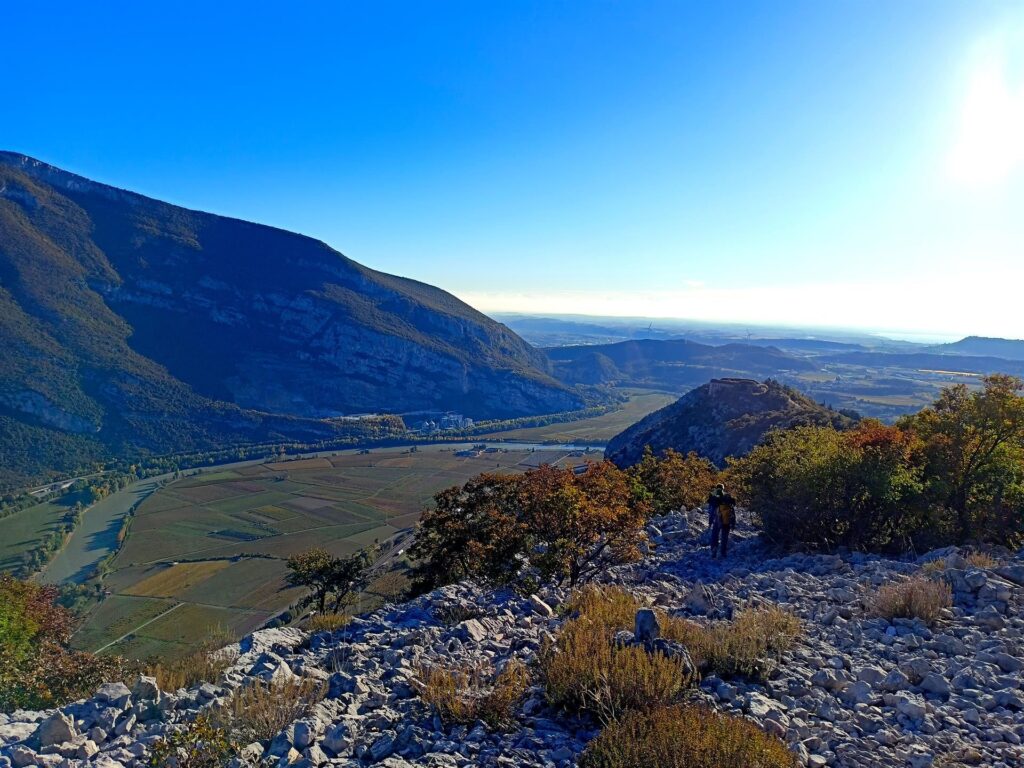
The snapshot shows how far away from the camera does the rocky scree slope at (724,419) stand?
174ft

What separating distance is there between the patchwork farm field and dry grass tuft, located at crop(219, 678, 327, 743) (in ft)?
96.8

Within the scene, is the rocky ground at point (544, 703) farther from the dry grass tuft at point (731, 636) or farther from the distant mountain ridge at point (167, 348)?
the distant mountain ridge at point (167, 348)

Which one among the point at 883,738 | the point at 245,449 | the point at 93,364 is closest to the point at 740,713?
the point at 883,738

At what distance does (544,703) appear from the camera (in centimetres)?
589

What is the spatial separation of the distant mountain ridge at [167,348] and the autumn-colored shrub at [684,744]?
133416mm

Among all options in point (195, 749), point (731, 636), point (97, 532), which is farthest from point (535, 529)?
point (97, 532)

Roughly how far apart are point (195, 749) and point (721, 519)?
12.2m

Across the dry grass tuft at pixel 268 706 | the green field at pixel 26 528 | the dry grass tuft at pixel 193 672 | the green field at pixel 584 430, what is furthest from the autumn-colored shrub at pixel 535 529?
the green field at pixel 584 430

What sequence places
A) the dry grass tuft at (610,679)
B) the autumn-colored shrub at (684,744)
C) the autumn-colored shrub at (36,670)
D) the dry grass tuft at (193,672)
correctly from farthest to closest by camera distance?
the autumn-colored shrub at (36,670)
the dry grass tuft at (193,672)
the dry grass tuft at (610,679)
the autumn-colored shrub at (684,744)

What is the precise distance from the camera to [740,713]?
17.3 feet

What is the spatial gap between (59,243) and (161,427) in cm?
8626

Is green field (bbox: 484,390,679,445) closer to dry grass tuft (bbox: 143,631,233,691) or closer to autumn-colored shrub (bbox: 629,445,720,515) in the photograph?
autumn-colored shrub (bbox: 629,445,720,515)

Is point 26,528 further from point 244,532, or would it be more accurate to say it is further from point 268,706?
point 268,706

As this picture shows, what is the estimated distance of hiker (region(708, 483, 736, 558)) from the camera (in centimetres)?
1381
